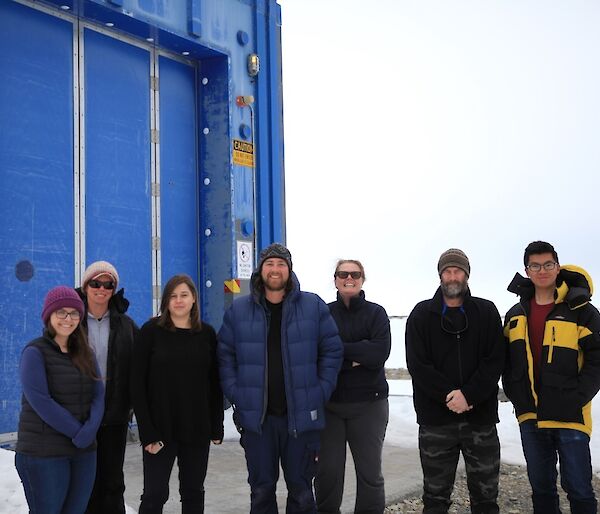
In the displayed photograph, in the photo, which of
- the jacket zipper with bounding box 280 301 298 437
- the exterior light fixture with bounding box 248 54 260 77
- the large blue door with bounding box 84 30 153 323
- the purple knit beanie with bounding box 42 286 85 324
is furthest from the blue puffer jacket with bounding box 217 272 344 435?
the exterior light fixture with bounding box 248 54 260 77

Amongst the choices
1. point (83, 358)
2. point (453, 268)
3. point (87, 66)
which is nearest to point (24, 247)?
point (87, 66)

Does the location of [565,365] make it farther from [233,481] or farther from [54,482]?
[54,482]

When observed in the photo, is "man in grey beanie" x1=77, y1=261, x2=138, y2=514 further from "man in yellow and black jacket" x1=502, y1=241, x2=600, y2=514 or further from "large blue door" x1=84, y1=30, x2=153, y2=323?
"large blue door" x1=84, y1=30, x2=153, y2=323

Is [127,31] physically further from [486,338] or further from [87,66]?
[486,338]

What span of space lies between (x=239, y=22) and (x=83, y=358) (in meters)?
5.25

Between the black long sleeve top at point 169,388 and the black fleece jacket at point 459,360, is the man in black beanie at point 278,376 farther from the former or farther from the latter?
the black fleece jacket at point 459,360

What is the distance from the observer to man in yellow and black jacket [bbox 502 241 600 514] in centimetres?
430

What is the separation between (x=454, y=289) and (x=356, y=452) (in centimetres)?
115

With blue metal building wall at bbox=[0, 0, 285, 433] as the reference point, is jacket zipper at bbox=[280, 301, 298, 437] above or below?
below

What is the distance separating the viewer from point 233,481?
5703 millimetres

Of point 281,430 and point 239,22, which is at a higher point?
point 239,22

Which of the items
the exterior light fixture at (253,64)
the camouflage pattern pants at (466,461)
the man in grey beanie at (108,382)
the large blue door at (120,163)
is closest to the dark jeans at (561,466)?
the camouflage pattern pants at (466,461)

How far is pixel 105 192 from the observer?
22.9 ft

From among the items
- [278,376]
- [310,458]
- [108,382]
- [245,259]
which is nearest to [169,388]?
Answer: [108,382]
